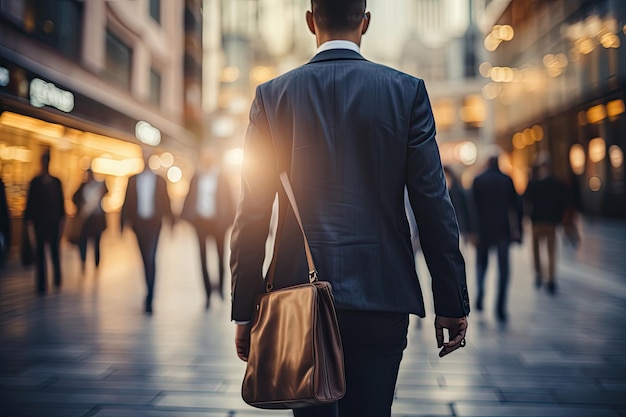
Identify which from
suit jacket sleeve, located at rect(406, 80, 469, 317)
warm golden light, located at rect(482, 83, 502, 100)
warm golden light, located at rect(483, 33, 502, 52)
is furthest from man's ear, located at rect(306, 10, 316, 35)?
warm golden light, located at rect(482, 83, 502, 100)

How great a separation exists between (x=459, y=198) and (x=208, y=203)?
10.3 ft

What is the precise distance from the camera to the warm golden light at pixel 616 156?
1666 cm

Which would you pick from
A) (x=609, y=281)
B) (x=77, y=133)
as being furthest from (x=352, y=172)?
(x=77, y=133)

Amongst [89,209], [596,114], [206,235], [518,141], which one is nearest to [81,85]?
[89,209]

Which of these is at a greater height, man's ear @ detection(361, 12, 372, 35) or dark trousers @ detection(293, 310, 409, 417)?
man's ear @ detection(361, 12, 372, 35)

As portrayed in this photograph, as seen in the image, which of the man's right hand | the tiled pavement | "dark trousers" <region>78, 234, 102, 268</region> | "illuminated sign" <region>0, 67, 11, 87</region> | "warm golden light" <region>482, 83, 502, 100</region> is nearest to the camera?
the man's right hand

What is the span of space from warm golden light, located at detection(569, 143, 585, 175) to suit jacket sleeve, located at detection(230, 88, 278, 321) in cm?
2122

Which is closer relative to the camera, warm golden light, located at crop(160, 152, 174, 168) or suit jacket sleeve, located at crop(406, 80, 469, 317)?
suit jacket sleeve, located at crop(406, 80, 469, 317)

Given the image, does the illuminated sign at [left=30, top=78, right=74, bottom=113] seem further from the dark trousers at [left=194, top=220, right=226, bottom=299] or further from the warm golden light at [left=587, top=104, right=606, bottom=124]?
the warm golden light at [left=587, top=104, right=606, bottom=124]

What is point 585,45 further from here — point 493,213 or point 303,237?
point 303,237

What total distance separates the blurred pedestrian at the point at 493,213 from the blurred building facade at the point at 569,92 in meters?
5.30

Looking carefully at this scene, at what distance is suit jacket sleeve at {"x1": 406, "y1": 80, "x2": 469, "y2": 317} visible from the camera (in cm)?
158

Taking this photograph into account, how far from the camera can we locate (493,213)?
6.16 meters

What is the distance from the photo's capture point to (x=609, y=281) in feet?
26.1
